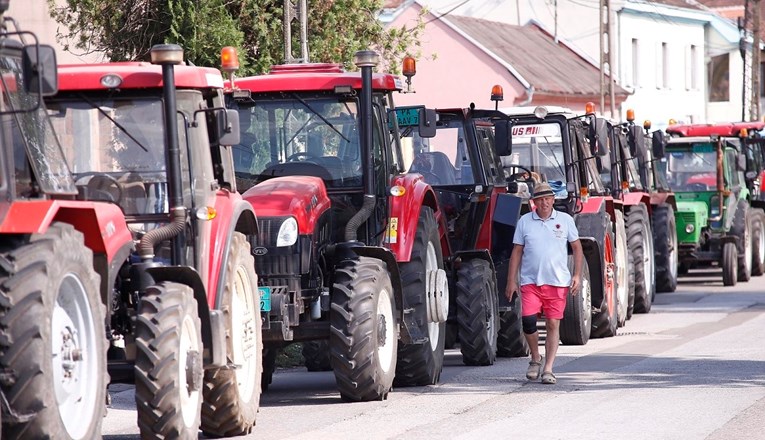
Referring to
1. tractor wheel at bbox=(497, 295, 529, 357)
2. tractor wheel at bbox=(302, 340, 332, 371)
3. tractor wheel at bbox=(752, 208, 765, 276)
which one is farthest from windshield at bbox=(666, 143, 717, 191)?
tractor wheel at bbox=(302, 340, 332, 371)

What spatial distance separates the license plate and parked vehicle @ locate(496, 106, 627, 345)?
564cm

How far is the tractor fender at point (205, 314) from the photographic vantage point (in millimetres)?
9023

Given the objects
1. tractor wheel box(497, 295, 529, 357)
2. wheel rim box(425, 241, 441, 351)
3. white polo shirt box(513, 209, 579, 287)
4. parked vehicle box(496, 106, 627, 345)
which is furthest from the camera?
parked vehicle box(496, 106, 627, 345)

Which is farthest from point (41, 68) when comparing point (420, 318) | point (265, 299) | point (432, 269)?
point (432, 269)

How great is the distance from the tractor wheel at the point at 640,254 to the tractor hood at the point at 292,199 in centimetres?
927

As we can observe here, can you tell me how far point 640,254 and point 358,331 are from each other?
33.4 ft

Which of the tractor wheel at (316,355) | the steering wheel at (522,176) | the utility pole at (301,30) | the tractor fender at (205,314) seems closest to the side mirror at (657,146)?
the utility pole at (301,30)

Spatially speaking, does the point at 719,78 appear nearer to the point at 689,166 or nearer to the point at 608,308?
the point at 689,166

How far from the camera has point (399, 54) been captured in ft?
80.2

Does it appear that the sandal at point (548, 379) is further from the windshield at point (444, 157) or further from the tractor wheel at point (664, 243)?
the tractor wheel at point (664, 243)

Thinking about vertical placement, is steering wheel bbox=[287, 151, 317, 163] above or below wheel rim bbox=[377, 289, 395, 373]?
above

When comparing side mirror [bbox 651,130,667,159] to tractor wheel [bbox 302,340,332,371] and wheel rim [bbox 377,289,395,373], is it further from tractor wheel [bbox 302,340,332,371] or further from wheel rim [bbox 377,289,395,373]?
wheel rim [bbox 377,289,395,373]

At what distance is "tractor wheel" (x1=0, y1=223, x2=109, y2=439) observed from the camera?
7016 millimetres

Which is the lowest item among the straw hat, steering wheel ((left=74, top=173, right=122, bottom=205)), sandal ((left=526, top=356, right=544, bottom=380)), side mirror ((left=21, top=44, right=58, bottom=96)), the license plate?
sandal ((left=526, top=356, right=544, bottom=380))
